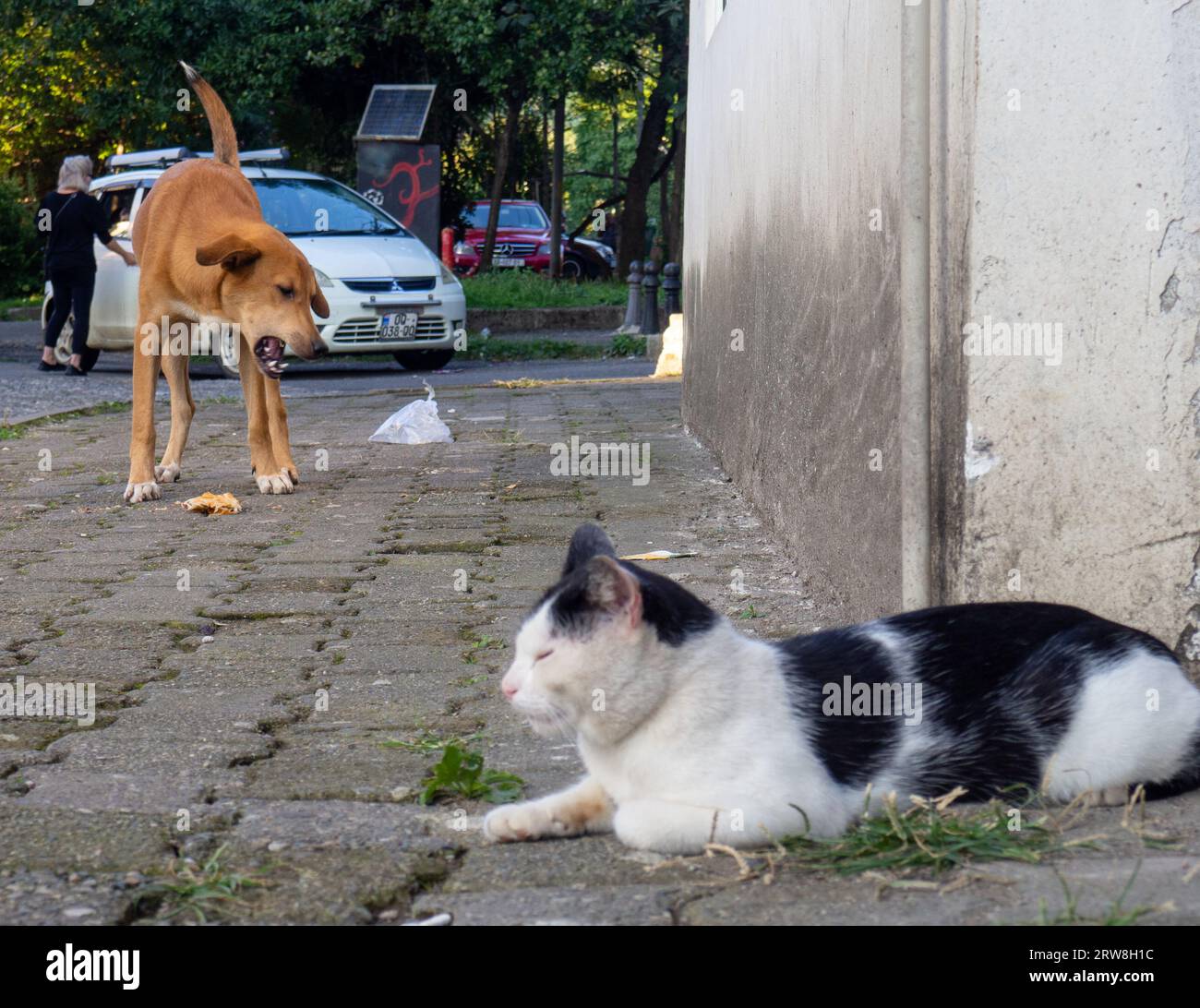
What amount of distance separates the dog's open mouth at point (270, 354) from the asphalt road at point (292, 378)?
332 cm

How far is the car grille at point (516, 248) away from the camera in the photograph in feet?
99.9

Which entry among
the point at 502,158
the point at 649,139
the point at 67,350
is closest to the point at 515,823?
the point at 67,350

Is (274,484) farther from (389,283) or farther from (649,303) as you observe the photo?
(649,303)

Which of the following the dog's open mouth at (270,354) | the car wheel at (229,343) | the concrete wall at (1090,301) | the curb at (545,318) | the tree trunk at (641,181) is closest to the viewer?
the concrete wall at (1090,301)

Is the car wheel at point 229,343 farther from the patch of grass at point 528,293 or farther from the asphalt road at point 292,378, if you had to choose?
the patch of grass at point 528,293

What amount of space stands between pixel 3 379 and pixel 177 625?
9.89 m

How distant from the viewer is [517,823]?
8.26 feet

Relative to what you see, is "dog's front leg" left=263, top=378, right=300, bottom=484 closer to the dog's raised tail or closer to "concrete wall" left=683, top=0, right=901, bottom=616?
the dog's raised tail

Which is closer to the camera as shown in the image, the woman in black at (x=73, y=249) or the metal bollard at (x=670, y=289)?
the woman in black at (x=73, y=249)

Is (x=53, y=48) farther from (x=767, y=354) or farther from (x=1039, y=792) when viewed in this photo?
(x=1039, y=792)

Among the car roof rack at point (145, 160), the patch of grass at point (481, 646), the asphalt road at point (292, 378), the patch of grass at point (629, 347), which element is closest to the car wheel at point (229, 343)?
the asphalt road at point (292, 378)

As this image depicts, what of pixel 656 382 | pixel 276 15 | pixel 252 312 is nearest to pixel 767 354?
pixel 252 312

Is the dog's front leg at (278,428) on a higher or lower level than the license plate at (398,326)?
lower

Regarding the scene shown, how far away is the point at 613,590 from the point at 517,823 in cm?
44
